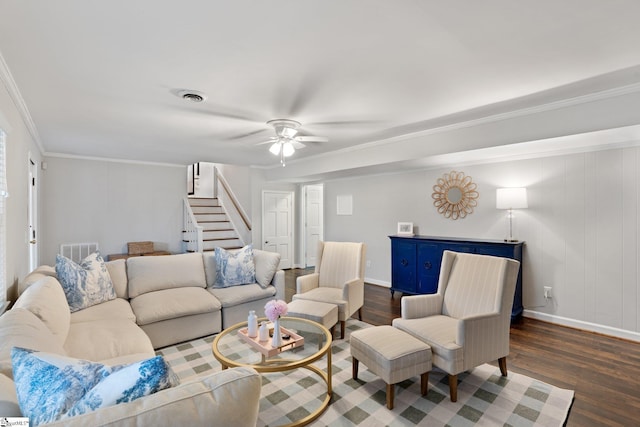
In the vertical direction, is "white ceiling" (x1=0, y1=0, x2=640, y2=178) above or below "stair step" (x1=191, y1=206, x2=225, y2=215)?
above

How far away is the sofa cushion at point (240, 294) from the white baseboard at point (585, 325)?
3275mm

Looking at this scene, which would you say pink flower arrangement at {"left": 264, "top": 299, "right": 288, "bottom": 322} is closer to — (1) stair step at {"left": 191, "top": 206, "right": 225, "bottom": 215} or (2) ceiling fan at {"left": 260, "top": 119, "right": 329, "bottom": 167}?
(2) ceiling fan at {"left": 260, "top": 119, "right": 329, "bottom": 167}

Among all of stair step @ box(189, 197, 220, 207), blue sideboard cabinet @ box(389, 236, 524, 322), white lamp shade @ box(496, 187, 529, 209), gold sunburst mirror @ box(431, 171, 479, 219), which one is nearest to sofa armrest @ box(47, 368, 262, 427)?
blue sideboard cabinet @ box(389, 236, 524, 322)

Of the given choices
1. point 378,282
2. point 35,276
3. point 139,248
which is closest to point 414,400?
point 35,276

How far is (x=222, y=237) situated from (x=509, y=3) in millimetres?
6235

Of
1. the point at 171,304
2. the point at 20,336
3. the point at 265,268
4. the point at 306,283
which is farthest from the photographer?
the point at 265,268

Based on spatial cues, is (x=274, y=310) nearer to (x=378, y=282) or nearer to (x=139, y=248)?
(x=378, y=282)

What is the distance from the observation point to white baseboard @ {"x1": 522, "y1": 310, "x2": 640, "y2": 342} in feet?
11.0

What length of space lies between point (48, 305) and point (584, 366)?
13.7 ft

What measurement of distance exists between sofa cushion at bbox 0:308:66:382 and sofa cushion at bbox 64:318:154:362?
0.46m

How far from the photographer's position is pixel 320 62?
7.04ft

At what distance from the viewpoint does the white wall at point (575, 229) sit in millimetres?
3369

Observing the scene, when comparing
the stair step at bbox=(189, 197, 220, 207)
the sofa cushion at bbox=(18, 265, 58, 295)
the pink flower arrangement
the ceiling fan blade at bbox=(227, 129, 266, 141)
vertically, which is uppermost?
the ceiling fan blade at bbox=(227, 129, 266, 141)

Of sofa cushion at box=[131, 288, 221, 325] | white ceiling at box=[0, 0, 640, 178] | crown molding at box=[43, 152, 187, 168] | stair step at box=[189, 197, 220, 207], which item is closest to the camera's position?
white ceiling at box=[0, 0, 640, 178]
